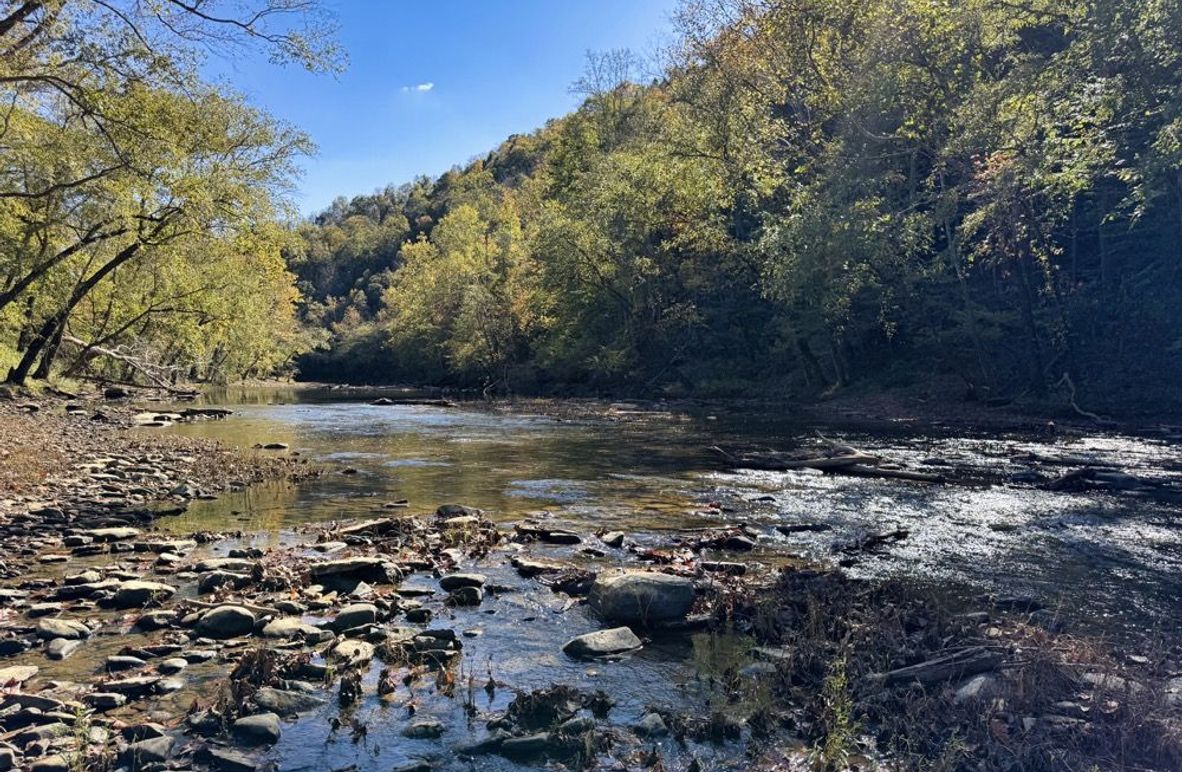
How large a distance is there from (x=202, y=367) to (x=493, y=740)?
224ft

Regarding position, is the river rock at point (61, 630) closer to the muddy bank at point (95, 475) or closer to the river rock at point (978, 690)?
the muddy bank at point (95, 475)

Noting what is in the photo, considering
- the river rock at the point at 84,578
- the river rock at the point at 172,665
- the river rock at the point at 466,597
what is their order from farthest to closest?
the river rock at the point at 84,578 → the river rock at the point at 466,597 → the river rock at the point at 172,665

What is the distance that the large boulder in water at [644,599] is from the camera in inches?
276

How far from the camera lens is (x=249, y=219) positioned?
25.6 meters

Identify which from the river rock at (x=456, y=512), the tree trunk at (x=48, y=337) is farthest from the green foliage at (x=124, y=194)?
the river rock at (x=456, y=512)

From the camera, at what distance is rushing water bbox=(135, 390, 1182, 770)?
5.57m

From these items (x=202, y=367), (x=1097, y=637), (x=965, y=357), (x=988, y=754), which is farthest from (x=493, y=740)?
(x=202, y=367)

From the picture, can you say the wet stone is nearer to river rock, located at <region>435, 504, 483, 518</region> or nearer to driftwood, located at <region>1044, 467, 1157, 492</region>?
river rock, located at <region>435, 504, 483, 518</region>

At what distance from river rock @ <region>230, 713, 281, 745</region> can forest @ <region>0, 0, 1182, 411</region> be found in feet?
42.0

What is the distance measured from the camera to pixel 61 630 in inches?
249

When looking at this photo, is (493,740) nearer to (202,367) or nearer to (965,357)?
(965,357)

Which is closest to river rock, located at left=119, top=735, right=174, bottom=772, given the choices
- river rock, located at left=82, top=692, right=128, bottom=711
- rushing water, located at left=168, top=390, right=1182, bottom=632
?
river rock, located at left=82, top=692, right=128, bottom=711

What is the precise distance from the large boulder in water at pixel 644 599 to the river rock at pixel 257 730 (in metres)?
3.23

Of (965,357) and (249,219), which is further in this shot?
(965,357)
